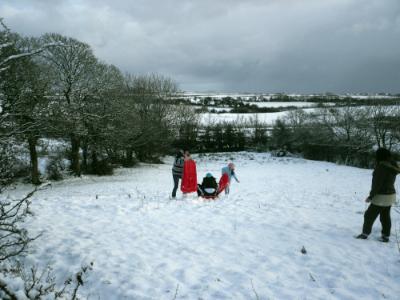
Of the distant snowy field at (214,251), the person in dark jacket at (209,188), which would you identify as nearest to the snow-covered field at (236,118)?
the person in dark jacket at (209,188)

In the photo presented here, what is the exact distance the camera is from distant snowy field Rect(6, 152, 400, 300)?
424cm

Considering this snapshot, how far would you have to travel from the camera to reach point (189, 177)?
10.3 m

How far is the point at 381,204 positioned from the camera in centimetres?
567

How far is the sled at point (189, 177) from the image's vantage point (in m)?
10.2

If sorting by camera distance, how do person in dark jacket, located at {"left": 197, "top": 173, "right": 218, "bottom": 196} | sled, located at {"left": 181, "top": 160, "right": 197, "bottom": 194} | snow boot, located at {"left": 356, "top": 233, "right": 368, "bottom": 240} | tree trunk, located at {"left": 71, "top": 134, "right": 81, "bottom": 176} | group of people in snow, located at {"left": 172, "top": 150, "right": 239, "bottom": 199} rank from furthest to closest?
tree trunk, located at {"left": 71, "top": 134, "right": 81, "bottom": 176}, sled, located at {"left": 181, "top": 160, "right": 197, "bottom": 194}, group of people in snow, located at {"left": 172, "top": 150, "right": 239, "bottom": 199}, person in dark jacket, located at {"left": 197, "top": 173, "right": 218, "bottom": 196}, snow boot, located at {"left": 356, "top": 233, "right": 368, "bottom": 240}

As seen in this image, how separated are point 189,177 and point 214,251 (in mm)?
4931

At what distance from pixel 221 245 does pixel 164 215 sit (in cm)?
243

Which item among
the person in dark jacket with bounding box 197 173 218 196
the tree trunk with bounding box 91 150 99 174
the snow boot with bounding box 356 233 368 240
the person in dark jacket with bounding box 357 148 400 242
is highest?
the person in dark jacket with bounding box 357 148 400 242

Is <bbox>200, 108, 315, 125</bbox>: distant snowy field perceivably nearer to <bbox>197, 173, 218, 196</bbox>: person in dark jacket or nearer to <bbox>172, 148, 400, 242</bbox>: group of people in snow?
<bbox>197, 173, 218, 196</bbox>: person in dark jacket

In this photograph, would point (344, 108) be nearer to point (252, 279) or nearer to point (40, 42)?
point (40, 42)

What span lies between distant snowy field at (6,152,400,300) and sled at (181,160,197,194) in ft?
5.09

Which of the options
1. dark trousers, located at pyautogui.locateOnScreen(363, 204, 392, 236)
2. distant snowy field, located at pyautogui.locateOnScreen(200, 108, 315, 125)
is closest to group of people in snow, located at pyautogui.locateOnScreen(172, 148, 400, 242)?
dark trousers, located at pyautogui.locateOnScreen(363, 204, 392, 236)

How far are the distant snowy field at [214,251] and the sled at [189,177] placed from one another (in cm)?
155

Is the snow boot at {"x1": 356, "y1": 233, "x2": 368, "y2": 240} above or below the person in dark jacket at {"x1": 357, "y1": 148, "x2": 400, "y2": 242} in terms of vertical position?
below
